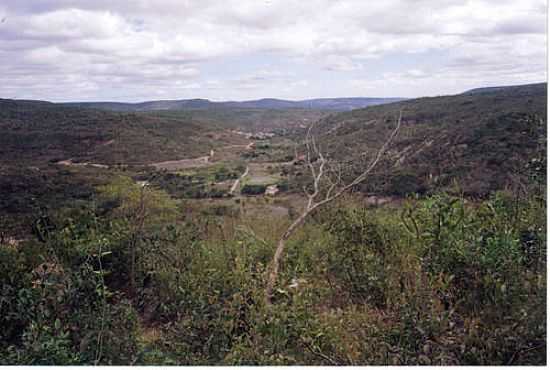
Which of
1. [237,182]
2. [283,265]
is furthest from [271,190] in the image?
[283,265]

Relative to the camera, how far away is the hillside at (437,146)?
401 centimetres

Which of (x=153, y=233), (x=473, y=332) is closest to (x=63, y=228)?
(x=153, y=233)

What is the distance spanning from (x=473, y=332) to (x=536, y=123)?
2.14m

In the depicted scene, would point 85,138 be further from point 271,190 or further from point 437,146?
point 437,146

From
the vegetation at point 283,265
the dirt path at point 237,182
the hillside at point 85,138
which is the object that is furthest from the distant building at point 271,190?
the hillside at point 85,138

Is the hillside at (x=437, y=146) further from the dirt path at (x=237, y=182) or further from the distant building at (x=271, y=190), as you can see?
the dirt path at (x=237, y=182)

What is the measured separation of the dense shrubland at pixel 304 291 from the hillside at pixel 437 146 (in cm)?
50

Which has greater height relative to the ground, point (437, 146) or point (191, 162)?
point (437, 146)

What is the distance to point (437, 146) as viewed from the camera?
16.4ft

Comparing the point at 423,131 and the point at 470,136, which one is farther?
the point at 470,136

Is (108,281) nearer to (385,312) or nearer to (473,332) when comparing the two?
(385,312)

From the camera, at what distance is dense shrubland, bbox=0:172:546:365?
245cm

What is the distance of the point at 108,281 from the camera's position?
366 cm

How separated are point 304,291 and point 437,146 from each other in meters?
2.97
